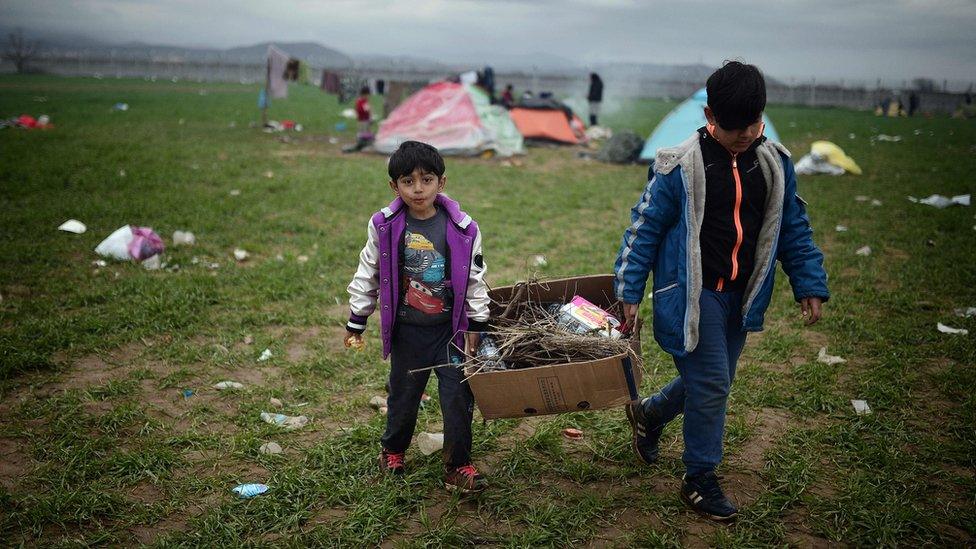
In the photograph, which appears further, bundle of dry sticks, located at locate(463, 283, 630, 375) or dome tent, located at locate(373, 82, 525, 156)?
dome tent, located at locate(373, 82, 525, 156)

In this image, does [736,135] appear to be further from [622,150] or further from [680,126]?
[622,150]

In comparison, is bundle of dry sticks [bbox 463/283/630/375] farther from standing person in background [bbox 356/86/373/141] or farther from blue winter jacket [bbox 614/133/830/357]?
standing person in background [bbox 356/86/373/141]

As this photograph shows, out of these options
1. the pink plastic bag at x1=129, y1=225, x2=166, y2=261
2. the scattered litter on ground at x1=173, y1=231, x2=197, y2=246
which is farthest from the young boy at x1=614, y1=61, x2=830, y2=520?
the scattered litter on ground at x1=173, y1=231, x2=197, y2=246

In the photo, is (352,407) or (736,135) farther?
(352,407)

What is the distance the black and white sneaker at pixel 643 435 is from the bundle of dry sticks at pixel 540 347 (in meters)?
0.71

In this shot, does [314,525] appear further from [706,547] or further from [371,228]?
[706,547]

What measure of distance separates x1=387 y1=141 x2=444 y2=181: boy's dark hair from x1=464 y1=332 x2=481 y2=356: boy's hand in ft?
2.22

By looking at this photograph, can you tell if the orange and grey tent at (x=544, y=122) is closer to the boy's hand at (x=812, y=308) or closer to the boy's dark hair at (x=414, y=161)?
the boy's dark hair at (x=414, y=161)

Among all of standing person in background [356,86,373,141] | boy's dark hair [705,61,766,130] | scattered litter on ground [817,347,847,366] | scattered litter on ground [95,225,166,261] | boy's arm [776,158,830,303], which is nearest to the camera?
boy's dark hair [705,61,766,130]

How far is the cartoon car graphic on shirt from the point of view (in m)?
2.69

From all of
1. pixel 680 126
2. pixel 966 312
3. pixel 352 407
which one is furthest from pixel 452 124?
pixel 352 407

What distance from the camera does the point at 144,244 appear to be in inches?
229

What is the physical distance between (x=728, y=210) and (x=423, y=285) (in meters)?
1.26

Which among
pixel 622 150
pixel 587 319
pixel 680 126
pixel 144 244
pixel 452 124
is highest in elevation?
pixel 680 126
